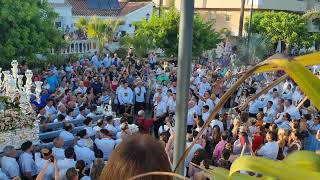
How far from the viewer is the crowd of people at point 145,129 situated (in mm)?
1463

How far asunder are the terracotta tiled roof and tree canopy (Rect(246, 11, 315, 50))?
9.97 meters

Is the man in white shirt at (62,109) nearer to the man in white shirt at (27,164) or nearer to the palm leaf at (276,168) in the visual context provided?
the man in white shirt at (27,164)

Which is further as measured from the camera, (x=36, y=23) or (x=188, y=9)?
(x=36, y=23)

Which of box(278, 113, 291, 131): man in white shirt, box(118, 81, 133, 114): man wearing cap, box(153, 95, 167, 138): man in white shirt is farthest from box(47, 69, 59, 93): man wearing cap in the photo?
box(278, 113, 291, 131): man in white shirt

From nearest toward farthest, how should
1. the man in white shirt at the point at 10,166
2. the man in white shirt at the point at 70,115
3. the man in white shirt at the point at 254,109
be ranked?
the man in white shirt at the point at 10,166 < the man in white shirt at the point at 70,115 < the man in white shirt at the point at 254,109

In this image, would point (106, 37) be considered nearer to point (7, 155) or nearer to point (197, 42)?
point (197, 42)

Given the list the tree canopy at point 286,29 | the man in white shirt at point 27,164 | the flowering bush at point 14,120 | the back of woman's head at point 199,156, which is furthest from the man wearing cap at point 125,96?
the tree canopy at point 286,29

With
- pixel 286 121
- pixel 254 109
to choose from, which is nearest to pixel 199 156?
pixel 286 121

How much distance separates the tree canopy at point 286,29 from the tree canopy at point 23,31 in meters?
15.6

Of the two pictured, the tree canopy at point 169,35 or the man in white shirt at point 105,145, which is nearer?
the man in white shirt at point 105,145

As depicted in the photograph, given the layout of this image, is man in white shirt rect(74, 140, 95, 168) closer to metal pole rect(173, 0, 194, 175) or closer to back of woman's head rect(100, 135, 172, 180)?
metal pole rect(173, 0, 194, 175)

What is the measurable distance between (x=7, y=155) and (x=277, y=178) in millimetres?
6301

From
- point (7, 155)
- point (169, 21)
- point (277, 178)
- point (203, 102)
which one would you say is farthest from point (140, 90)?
point (277, 178)

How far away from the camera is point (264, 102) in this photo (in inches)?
468
